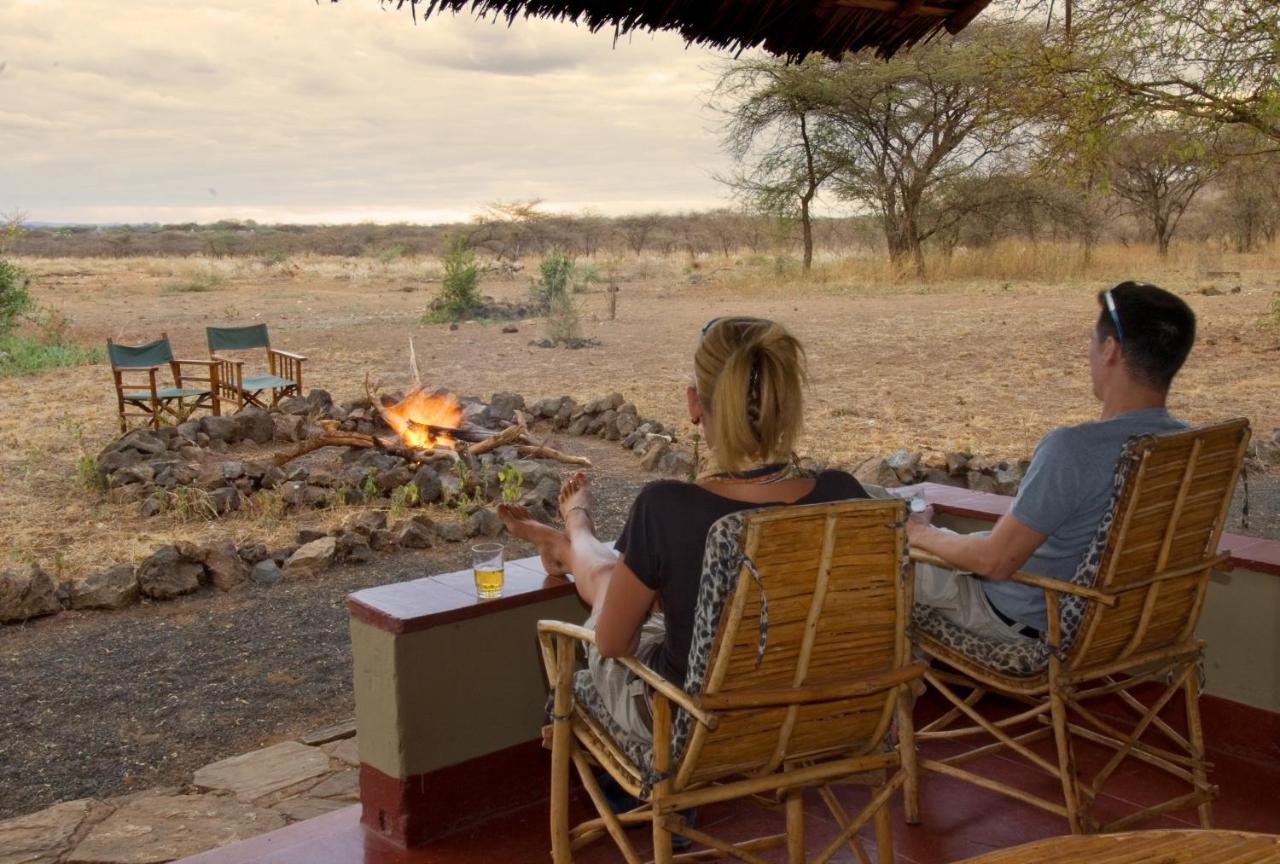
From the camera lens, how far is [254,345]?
9.63 metres

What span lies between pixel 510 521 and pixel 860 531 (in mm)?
841

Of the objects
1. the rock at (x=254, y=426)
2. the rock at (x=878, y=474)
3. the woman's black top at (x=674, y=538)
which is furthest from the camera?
the rock at (x=254, y=426)

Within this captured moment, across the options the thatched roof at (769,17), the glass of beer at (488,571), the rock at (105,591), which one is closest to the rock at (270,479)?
the rock at (105,591)

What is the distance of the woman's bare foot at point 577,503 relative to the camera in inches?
87.4

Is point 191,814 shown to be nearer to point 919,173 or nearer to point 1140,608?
point 1140,608

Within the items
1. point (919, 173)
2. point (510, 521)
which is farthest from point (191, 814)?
point (919, 173)

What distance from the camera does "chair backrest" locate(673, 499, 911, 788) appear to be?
1730mm

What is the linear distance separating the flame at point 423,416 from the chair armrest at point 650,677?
5618 mm

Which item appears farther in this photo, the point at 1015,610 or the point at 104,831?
the point at 104,831

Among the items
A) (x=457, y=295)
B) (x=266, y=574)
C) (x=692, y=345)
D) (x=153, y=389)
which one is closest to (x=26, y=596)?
(x=266, y=574)

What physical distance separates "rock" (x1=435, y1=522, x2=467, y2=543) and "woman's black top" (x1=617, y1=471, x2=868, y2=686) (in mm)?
4239

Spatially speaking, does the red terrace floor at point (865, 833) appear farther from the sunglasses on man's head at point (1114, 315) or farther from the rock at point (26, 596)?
the rock at point (26, 596)

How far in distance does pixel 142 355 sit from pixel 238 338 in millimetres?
Answer: 936

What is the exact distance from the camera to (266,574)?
17.7 feet
